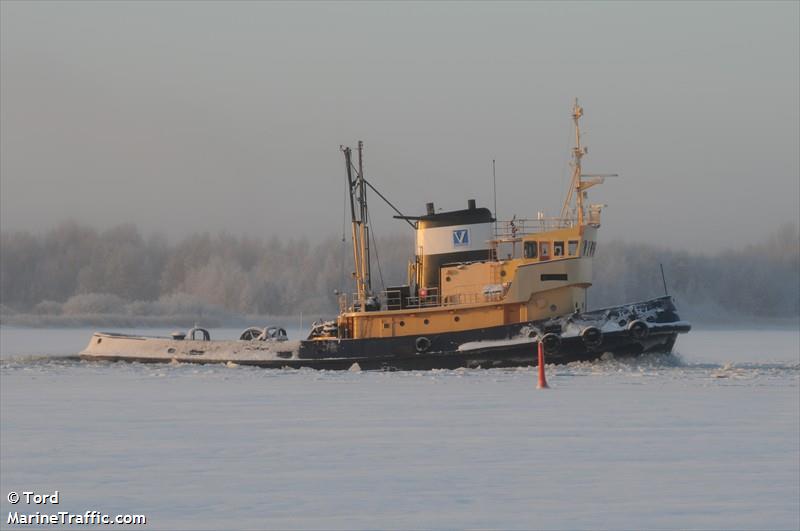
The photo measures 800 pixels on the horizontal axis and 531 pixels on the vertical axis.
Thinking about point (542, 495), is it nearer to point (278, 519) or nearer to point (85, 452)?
point (278, 519)

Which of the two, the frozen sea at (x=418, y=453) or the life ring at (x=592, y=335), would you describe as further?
the life ring at (x=592, y=335)

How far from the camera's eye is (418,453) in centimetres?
1408

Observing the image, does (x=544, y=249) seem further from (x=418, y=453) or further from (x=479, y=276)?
(x=418, y=453)

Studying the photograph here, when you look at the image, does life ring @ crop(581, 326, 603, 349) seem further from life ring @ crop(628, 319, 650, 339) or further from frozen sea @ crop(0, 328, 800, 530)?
frozen sea @ crop(0, 328, 800, 530)

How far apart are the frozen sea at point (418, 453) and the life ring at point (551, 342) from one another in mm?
2561

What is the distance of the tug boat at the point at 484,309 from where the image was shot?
28.2 m

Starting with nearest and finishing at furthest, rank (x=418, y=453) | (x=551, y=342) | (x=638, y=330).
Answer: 1. (x=418, y=453)
2. (x=551, y=342)
3. (x=638, y=330)

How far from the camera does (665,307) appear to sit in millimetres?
28625

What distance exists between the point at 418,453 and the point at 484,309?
48.8ft

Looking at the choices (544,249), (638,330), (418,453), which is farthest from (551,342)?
(418,453)

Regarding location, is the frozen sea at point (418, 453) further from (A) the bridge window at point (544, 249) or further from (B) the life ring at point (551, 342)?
(A) the bridge window at point (544, 249)

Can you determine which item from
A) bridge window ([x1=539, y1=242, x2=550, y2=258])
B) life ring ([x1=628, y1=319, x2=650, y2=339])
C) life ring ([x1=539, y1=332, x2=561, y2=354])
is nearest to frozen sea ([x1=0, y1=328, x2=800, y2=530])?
life ring ([x1=539, y1=332, x2=561, y2=354])

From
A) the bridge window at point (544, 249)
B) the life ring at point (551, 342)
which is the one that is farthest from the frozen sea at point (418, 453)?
the bridge window at point (544, 249)

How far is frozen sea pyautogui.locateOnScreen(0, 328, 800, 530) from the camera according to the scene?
34.4 ft
